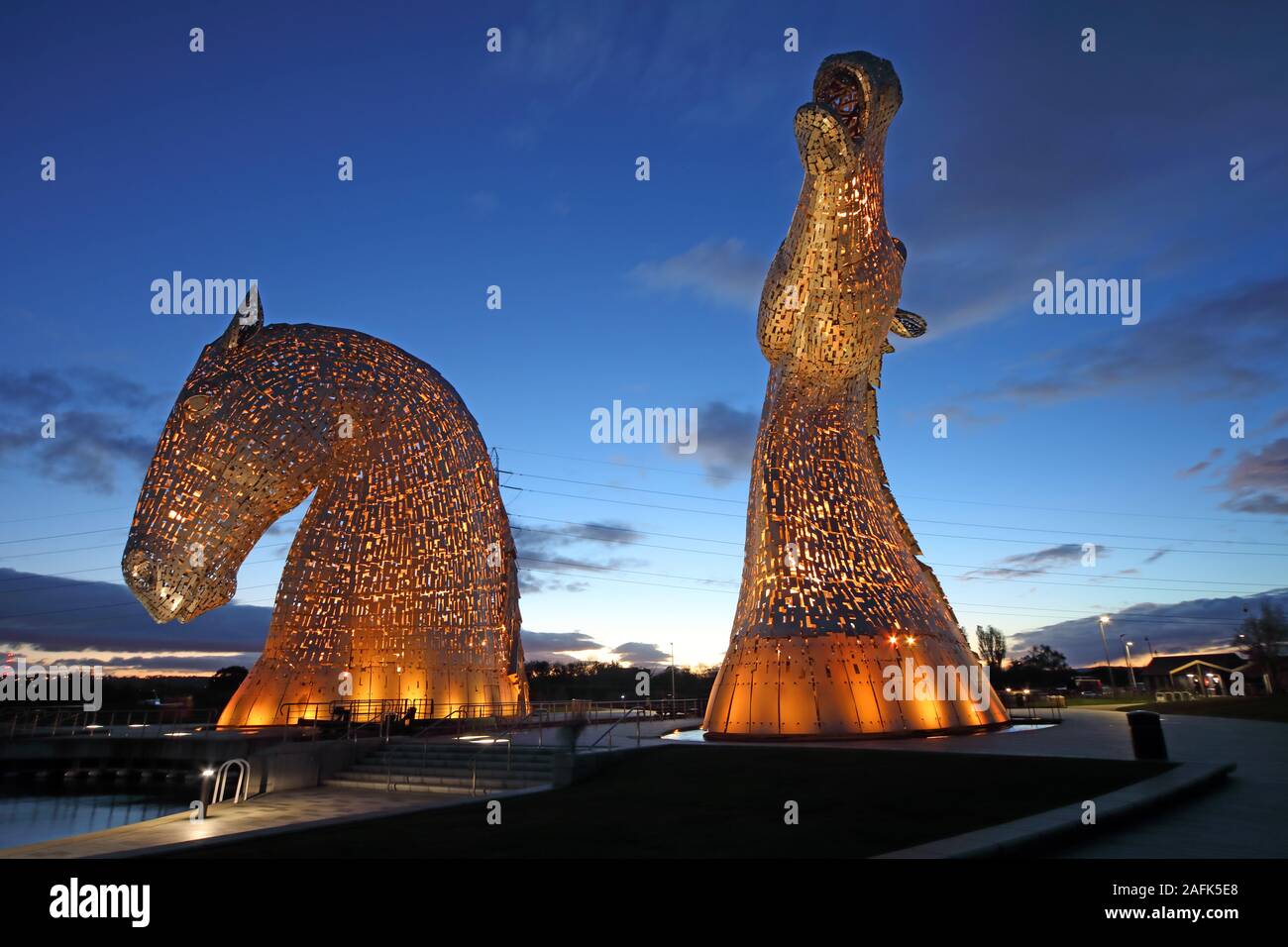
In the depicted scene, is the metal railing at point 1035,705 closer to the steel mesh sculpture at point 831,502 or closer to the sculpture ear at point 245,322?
the steel mesh sculpture at point 831,502

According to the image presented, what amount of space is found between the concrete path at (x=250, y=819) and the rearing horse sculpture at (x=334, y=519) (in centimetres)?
450

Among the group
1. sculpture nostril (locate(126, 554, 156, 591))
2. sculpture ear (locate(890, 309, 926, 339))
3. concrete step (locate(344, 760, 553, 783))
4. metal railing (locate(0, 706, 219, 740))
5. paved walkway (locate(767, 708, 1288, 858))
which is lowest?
metal railing (locate(0, 706, 219, 740))

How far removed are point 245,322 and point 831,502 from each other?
1296cm

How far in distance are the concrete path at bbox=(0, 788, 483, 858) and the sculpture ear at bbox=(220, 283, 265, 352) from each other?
9373 millimetres

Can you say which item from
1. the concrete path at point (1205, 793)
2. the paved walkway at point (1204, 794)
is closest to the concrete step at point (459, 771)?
the concrete path at point (1205, 793)

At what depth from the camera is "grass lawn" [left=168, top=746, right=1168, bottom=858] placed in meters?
7.03

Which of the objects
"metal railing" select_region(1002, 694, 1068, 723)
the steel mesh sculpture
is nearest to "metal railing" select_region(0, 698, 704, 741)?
the steel mesh sculpture

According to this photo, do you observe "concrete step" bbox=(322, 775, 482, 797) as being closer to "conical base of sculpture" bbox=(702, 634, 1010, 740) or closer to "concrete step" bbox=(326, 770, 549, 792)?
"concrete step" bbox=(326, 770, 549, 792)

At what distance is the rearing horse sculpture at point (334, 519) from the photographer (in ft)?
53.5

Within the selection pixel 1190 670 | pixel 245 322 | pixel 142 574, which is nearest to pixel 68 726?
pixel 142 574

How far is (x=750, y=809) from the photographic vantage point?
863 cm

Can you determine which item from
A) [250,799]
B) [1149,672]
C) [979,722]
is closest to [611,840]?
[250,799]

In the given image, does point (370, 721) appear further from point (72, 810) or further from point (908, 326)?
point (908, 326)
